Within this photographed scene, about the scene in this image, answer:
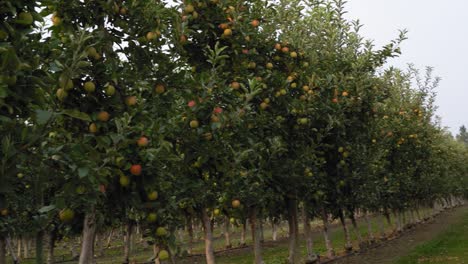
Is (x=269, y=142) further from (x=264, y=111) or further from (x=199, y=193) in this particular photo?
(x=199, y=193)

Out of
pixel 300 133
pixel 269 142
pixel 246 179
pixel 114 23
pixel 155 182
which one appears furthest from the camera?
pixel 300 133

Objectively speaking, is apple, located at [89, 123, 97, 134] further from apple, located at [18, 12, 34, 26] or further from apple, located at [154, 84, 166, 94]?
apple, located at [18, 12, 34, 26]

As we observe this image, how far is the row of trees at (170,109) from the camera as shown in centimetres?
351

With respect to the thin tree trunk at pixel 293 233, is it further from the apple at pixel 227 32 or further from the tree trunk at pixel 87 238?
the tree trunk at pixel 87 238

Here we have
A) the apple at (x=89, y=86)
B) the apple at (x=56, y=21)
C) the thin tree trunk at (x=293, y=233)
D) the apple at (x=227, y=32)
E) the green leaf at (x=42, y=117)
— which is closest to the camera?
the green leaf at (x=42, y=117)

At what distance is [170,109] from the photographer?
5738 mm

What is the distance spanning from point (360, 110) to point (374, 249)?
12.9 meters

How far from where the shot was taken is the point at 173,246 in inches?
191

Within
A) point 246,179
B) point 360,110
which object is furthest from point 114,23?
point 360,110

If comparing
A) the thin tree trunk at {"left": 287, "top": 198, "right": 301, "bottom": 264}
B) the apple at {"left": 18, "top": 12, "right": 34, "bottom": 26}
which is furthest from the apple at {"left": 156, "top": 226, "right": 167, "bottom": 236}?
the thin tree trunk at {"left": 287, "top": 198, "right": 301, "bottom": 264}

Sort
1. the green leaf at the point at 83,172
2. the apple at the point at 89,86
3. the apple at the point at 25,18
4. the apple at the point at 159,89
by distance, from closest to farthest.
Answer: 1. the green leaf at the point at 83,172
2. the apple at the point at 25,18
3. the apple at the point at 89,86
4. the apple at the point at 159,89

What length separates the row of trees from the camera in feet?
11.5

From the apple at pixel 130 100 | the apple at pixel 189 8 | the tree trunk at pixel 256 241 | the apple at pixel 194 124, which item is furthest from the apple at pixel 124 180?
the tree trunk at pixel 256 241

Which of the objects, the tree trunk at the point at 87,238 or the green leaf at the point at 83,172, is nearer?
the green leaf at the point at 83,172
